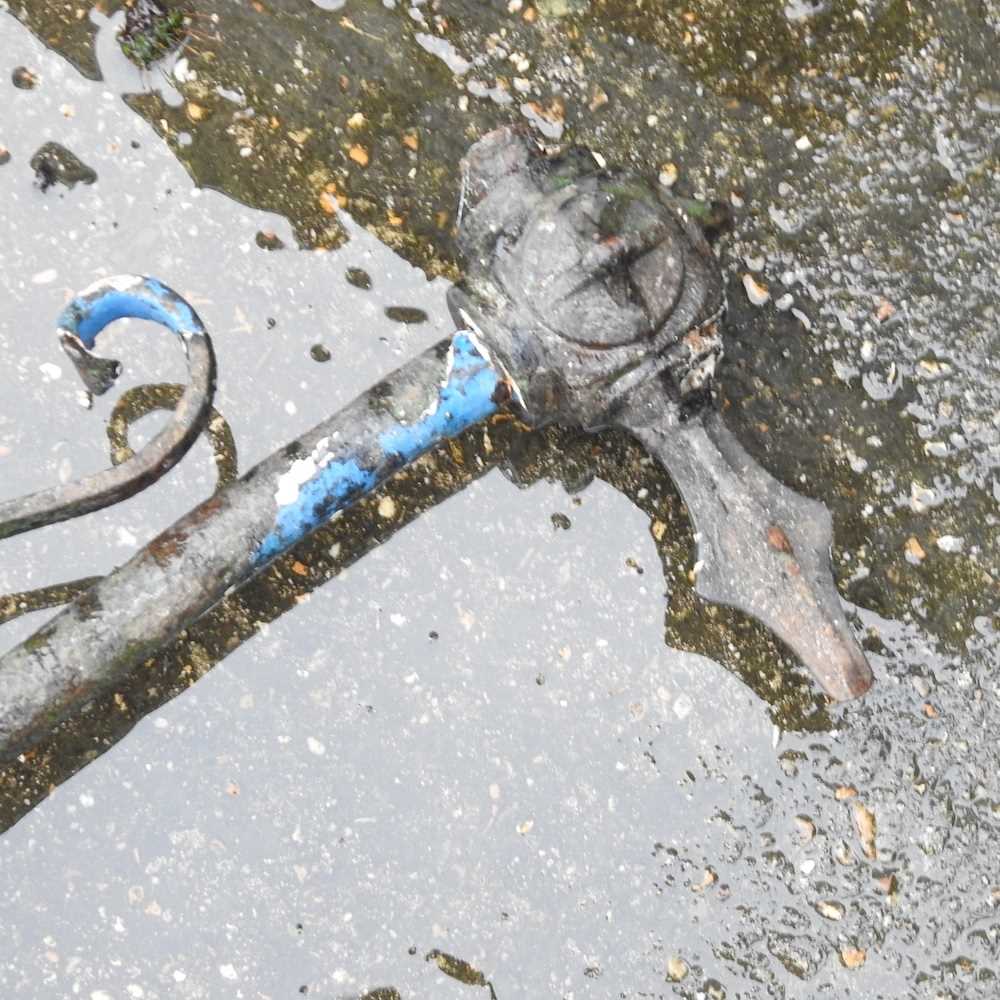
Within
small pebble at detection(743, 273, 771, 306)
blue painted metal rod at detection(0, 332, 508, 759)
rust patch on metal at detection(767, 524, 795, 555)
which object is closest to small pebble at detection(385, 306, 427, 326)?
blue painted metal rod at detection(0, 332, 508, 759)

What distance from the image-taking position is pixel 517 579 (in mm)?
2135

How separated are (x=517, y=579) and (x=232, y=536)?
0.62 metres

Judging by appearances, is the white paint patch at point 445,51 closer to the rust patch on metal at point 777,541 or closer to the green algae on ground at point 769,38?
the green algae on ground at point 769,38

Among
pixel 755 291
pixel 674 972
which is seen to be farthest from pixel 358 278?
pixel 674 972

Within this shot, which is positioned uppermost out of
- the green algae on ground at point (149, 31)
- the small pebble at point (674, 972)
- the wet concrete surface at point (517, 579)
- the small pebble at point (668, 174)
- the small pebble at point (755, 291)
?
the small pebble at point (668, 174)

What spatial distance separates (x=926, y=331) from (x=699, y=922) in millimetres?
1292

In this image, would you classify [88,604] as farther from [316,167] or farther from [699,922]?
[699,922]

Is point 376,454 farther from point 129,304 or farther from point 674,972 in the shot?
point 674,972

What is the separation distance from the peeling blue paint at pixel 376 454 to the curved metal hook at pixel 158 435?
8.9 inches

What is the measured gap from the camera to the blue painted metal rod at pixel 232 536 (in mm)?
1731

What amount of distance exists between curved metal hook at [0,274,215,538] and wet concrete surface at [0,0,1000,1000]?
28cm

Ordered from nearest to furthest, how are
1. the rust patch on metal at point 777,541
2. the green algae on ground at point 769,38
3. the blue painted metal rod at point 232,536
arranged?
1. the blue painted metal rod at point 232,536
2. the rust patch on metal at point 777,541
3. the green algae on ground at point 769,38

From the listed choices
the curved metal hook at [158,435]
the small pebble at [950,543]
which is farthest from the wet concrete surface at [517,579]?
the curved metal hook at [158,435]

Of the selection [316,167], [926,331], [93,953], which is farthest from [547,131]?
[93,953]
